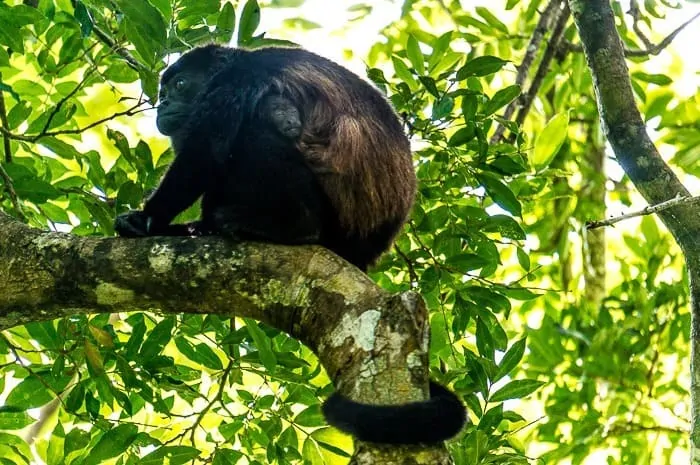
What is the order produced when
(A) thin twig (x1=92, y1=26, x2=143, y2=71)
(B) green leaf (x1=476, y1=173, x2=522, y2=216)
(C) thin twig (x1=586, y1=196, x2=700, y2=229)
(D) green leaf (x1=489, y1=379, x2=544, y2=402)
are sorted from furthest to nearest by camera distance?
1. (B) green leaf (x1=476, y1=173, x2=522, y2=216)
2. (A) thin twig (x1=92, y1=26, x2=143, y2=71)
3. (D) green leaf (x1=489, y1=379, x2=544, y2=402)
4. (C) thin twig (x1=586, y1=196, x2=700, y2=229)

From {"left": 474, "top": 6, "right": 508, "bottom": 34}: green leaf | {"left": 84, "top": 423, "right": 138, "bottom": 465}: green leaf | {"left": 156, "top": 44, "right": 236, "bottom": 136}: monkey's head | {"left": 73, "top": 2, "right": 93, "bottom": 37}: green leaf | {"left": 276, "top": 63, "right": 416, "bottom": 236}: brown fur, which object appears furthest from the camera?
{"left": 474, "top": 6, "right": 508, "bottom": 34}: green leaf

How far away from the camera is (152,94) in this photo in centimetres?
358

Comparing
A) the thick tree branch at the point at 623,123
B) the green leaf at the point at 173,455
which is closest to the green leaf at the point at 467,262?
Answer: the thick tree branch at the point at 623,123

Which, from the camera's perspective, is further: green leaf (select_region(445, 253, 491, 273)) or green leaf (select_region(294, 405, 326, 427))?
green leaf (select_region(445, 253, 491, 273))

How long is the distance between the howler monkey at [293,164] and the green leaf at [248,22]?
12 cm

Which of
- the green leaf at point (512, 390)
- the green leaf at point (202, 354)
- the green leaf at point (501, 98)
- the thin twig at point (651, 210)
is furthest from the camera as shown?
the green leaf at point (501, 98)

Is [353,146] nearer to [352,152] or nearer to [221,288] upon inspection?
[352,152]

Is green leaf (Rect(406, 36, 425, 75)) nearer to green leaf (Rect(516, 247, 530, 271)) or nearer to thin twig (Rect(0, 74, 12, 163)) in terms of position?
green leaf (Rect(516, 247, 530, 271))

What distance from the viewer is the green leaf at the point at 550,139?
4.02 metres

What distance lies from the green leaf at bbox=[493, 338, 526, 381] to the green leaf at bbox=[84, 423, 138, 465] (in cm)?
127

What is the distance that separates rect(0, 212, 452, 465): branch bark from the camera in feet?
7.91

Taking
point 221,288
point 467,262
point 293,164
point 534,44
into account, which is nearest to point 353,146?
point 293,164

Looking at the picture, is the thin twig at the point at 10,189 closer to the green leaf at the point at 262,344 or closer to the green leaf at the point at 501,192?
the green leaf at the point at 262,344

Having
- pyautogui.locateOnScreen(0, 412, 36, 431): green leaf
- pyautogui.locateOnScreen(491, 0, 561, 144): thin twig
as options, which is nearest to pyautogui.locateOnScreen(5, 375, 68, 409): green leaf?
pyautogui.locateOnScreen(0, 412, 36, 431): green leaf
